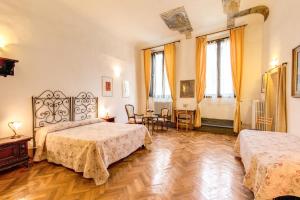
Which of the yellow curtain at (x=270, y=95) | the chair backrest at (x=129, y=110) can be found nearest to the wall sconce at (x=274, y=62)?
the yellow curtain at (x=270, y=95)

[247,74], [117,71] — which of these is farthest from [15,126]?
[247,74]

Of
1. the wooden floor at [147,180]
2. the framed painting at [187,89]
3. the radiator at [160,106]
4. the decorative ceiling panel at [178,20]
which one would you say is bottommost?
the wooden floor at [147,180]

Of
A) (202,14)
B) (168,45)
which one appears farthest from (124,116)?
(202,14)

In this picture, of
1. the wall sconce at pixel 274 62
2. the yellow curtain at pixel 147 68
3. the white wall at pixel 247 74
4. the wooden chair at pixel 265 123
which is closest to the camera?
the wall sconce at pixel 274 62

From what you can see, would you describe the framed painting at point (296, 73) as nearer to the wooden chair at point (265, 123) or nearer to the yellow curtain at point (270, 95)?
the wooden chair at point (265, 123)

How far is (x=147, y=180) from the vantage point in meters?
2.38

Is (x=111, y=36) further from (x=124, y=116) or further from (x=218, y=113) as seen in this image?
(x=218, y=113)

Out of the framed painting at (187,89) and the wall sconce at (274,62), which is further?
the framed painting at (187,89)

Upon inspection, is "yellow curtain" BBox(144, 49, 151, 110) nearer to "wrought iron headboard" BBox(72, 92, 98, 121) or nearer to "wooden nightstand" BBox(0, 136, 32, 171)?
"wrought iron headboard" BBox(72, 92, 98, 121)

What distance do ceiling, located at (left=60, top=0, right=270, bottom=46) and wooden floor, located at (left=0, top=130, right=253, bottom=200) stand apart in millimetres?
3538

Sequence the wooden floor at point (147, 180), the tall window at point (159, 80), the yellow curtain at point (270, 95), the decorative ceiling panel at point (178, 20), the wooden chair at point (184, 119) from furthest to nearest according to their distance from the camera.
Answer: the tall window at point (159, 80), the wooden chair at point (184, 119), the decorative ceiling panel at point (178, 20), the yellow curtain at point (270, 95), the wooden floor at point (147, 180)

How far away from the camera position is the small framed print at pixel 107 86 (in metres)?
5.20

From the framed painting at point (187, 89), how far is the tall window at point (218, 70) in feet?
1.65

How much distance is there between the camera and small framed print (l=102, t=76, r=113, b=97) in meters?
5.20
